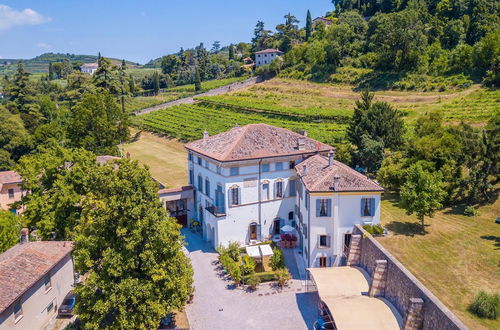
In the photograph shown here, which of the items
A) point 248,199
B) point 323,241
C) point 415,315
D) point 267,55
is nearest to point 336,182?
point 323,241

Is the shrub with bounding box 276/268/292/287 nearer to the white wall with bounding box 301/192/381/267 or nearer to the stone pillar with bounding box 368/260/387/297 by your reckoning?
the white wall with bounding box 301/192/381/267

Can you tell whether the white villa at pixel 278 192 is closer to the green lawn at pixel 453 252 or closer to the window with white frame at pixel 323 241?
the window with white frame at pixel 323 241

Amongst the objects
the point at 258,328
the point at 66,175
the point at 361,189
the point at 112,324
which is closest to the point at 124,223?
the point at 112,324

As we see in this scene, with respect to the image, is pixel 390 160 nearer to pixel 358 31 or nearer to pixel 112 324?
pixel 112 324

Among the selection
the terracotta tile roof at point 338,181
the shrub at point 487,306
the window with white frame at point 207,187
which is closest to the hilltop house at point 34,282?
the window with white frame at point 207,187

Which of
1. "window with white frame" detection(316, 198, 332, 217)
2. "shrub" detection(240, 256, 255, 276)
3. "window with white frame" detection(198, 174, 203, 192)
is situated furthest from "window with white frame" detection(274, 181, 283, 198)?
"window with white frame" detection(198, 174, 203, 192)

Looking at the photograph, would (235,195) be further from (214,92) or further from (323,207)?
(214,92)
